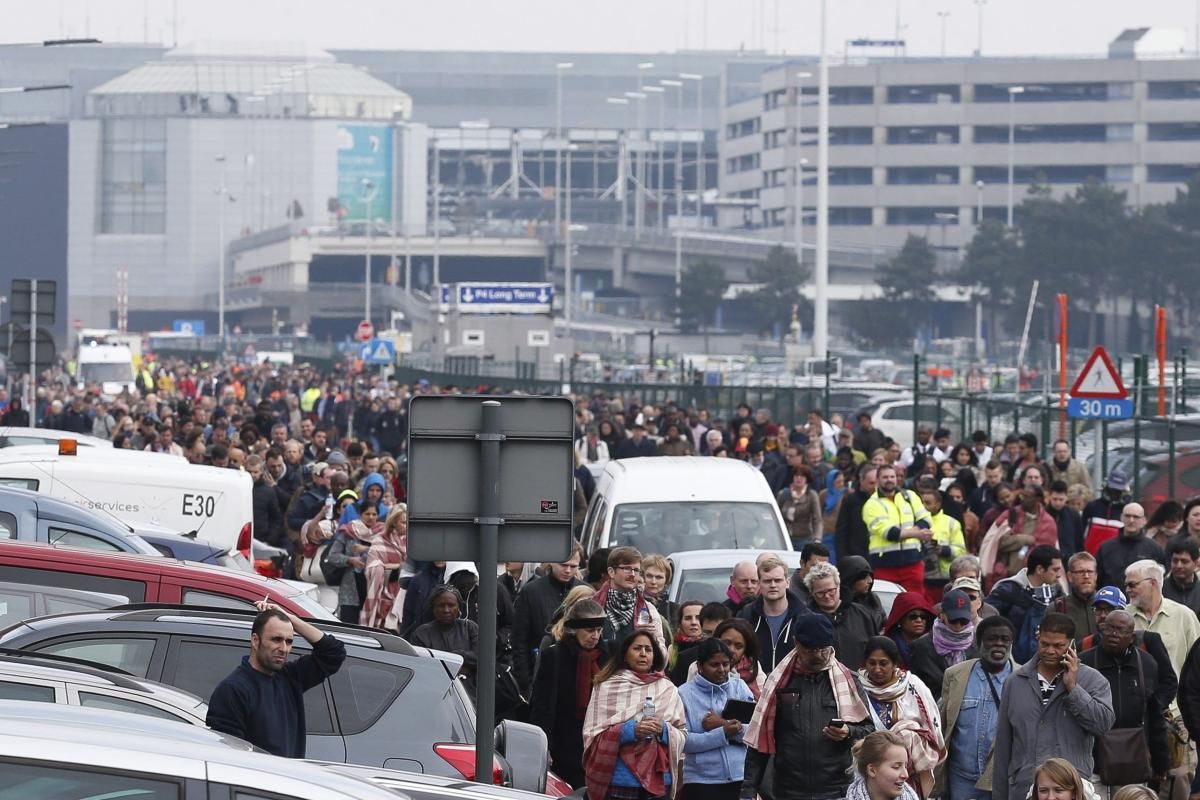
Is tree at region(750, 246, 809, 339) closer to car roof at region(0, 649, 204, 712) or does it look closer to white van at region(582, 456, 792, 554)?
white van at region(582, 456, 792, 554)

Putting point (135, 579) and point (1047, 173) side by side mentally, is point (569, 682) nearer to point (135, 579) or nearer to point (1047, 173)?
point (135, 579)

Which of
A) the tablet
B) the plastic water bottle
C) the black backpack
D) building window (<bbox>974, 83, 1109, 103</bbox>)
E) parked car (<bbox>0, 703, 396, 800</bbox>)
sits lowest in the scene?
the black backpack

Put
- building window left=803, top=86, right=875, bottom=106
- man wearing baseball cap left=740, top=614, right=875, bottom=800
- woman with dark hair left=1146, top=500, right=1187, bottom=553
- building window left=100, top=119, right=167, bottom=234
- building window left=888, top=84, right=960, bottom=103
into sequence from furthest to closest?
building window left=100, top=119, right=167, bottom=234 < building window left=803, top=86, right=875, bottom=106 < building window left=888, top=84, right=960, bottom=103 < woman with dark hair left=1146, top=500, right=1187, bottom=553 < man wearing baseball cap left=740, top=614, right=875, bottom=800

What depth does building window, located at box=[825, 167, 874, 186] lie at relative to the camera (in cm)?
14450

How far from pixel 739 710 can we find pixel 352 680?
192cm

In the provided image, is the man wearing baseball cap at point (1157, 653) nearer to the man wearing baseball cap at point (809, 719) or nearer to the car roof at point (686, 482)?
the man wearing baseball cap at point (809, 719)

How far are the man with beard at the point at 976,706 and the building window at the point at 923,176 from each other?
133m

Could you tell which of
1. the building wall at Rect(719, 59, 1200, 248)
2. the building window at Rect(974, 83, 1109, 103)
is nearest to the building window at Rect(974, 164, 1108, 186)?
the building wall at Rect(719, 59, 1200, 248)

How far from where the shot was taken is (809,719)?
9383 millimetres

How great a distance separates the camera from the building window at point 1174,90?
439 feet

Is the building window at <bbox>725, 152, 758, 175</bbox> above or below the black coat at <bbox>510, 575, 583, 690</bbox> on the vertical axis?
above

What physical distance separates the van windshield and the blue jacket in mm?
6582

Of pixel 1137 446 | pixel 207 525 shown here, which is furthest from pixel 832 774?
pixel 1137 446

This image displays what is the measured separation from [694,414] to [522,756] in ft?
82.2
